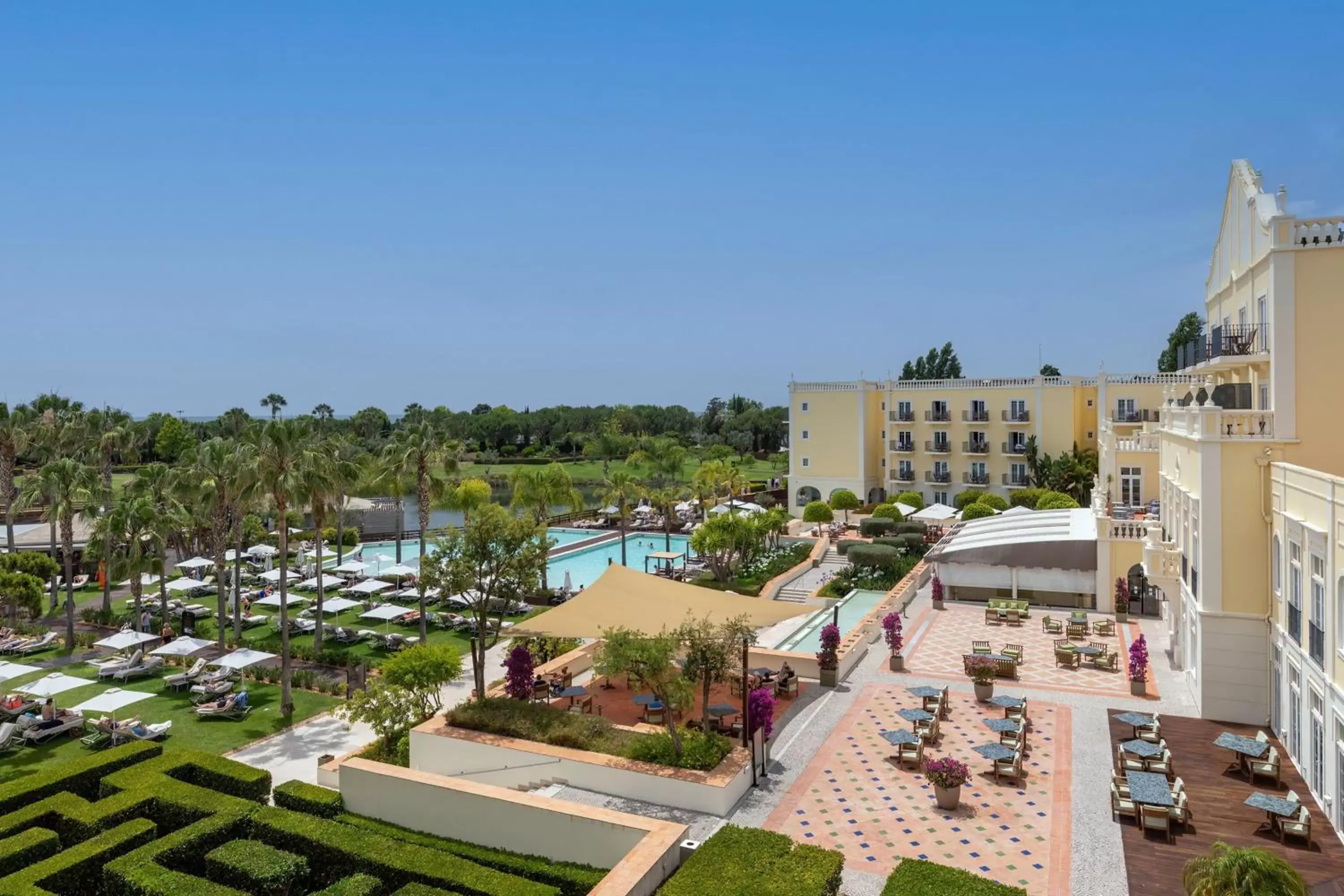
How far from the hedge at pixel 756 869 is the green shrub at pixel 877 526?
35021mm

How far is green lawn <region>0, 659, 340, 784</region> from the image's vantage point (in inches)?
792

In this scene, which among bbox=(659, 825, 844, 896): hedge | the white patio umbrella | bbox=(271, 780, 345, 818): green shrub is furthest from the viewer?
the white patio umbrella

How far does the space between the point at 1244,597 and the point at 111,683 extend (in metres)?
30.7

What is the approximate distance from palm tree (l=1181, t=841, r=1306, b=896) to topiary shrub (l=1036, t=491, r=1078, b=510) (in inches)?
1396

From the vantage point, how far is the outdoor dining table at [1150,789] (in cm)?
1344

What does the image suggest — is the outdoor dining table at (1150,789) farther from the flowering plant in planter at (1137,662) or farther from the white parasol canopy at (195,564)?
the white parasol canopy at (195,564)

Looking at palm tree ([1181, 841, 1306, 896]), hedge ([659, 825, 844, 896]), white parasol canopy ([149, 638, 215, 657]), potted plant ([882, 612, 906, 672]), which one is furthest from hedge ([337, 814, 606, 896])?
white parasol canopy ([149, 638, 215, 657])

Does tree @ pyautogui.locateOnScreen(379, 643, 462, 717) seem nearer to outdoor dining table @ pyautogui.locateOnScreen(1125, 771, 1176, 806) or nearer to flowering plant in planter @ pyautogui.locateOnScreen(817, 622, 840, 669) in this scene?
flowering plant in planter @ pyautogui.locateOnScreen(817, 622, 840, 669)

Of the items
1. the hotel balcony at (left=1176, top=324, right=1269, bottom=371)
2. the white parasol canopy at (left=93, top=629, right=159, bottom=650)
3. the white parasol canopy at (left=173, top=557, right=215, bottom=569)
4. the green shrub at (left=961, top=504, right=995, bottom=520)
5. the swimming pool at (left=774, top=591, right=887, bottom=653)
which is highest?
the hotel balcony at (left=1176, top=324, right=1269, bottom=371)

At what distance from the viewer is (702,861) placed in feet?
37.9

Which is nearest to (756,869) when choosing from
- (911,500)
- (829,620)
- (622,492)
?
(829,620)

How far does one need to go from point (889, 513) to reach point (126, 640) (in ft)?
124

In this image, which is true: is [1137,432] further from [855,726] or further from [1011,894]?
[1011,894]

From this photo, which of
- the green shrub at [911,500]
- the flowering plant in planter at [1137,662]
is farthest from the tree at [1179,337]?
the flowering plant in planter at [1137,662]
